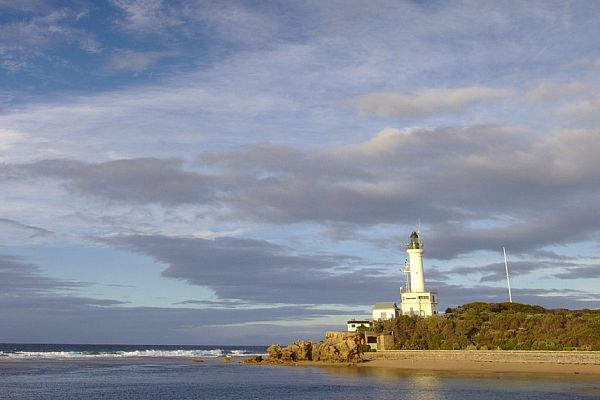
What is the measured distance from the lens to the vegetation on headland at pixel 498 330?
245ft

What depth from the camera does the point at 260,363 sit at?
9494 cm

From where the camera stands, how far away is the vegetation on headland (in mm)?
74688

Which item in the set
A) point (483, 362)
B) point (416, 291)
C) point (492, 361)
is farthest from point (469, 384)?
point (416, 291)

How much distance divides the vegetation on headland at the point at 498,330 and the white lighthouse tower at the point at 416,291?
5.82 metres

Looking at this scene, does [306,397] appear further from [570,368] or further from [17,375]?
[17,375]

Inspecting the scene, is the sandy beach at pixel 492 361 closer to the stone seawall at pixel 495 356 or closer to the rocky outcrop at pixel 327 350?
the stone seawall at pixel 495 356

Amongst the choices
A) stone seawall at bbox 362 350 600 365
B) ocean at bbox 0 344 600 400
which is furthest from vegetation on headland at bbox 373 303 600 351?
ocean at bbox 0 344 600 400

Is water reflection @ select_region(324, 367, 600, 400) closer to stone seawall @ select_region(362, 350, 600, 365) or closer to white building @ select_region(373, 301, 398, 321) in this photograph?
stone seawall @ select_region(362, 350, 600, 365)

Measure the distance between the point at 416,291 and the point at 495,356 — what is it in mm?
27000

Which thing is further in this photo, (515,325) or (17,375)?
(515,325)

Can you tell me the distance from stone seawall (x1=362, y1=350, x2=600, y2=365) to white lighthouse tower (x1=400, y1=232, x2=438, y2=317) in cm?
1664

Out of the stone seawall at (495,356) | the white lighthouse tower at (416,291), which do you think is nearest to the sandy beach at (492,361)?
the stone seawall at (495,356)

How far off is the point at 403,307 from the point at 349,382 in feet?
139

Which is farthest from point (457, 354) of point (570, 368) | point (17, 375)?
point (17, 375)
